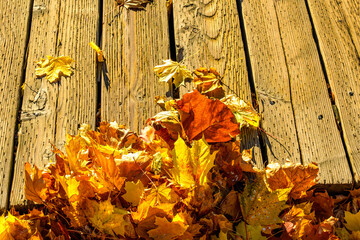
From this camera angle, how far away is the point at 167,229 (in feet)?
4.80

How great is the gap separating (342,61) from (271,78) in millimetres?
450

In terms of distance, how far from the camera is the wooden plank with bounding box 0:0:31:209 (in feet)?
5.93

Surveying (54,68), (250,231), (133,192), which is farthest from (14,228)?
(250,231)

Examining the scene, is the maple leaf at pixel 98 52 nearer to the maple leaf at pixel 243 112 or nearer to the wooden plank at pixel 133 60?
the wooden plank at pixel 133 60

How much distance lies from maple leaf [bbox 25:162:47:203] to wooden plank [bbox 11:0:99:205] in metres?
0.18

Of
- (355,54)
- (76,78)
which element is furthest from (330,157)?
(76,78)

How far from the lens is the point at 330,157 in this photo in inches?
73.9

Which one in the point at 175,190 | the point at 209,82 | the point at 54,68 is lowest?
the point at 175,190

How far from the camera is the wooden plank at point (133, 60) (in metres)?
1.96

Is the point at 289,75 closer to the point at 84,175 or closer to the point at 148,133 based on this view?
the point at 148,133

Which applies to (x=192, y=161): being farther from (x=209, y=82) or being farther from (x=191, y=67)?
(x=191, y=67)

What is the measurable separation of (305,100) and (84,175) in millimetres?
1239

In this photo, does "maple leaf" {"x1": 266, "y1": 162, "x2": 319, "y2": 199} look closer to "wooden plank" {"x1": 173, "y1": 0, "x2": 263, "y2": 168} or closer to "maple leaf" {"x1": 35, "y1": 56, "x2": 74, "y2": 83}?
"wooden plank" {"x1": 173, "y1": 0, "x2": 263, "y2": 168}

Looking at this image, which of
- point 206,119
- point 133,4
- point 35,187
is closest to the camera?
point 35,187
